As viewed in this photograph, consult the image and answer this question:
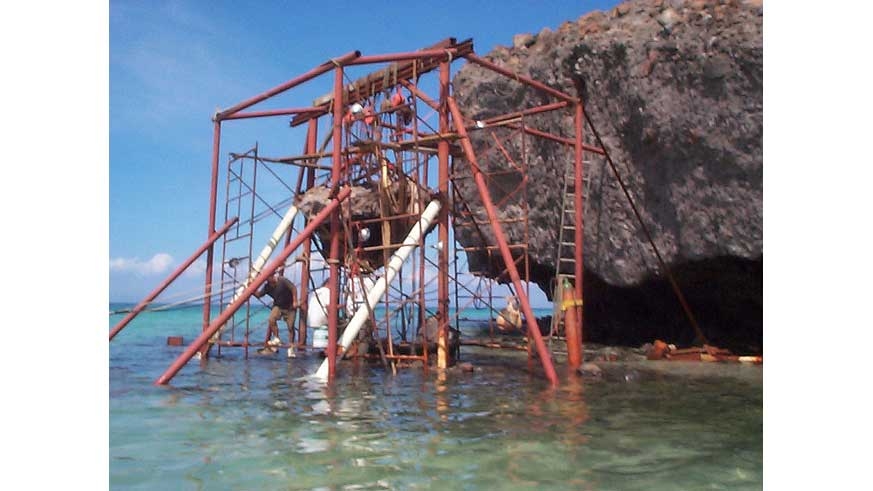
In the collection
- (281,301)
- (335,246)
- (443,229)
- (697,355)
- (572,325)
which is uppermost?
(443,229)

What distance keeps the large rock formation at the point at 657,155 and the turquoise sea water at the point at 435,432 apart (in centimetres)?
473

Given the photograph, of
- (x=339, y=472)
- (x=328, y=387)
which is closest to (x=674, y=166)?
(x=328, y=387)

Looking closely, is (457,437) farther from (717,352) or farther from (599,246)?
(599,246)

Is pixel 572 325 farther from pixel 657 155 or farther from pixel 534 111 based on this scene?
pixel 657 155

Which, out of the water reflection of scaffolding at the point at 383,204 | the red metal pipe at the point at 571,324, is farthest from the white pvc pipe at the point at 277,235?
the red metal pipe at the point at 571,324

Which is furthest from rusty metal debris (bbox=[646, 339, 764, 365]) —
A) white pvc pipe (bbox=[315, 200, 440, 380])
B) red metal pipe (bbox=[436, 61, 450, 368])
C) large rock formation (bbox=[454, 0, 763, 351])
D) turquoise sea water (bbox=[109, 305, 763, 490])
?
white pvc pipe (bbox=[315, 200, 440, 380])

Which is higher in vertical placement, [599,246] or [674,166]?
[674,166]

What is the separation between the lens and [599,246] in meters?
20.3

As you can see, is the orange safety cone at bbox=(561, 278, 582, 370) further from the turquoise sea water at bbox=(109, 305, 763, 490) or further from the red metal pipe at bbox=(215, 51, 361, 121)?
the red metal pipe at bbox=(215, 51, 361, 121)

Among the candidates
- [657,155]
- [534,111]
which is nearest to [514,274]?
[534,111]

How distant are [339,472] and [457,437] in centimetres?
181

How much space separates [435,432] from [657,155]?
11.9 m

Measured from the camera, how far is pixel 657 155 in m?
17.9

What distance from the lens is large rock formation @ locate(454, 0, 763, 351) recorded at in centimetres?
1577
